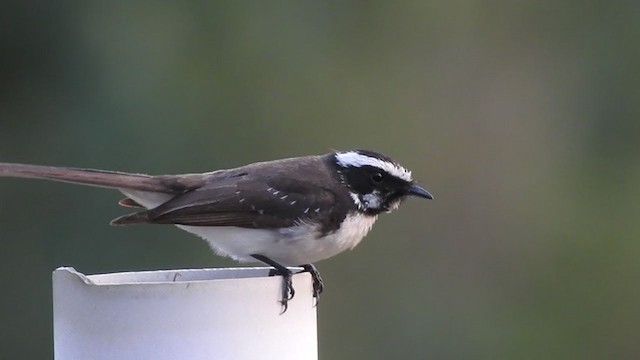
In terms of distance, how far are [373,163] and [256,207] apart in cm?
65

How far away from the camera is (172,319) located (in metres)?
2.78

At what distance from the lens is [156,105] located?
827 cm

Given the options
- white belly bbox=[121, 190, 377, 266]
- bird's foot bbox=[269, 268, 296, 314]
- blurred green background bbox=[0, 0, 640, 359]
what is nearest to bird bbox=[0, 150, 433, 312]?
white belly bbox=[121, 190, 377, 266]

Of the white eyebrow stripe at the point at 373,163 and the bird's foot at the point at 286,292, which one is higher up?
the white eyebrow stripe at the point at 373,163

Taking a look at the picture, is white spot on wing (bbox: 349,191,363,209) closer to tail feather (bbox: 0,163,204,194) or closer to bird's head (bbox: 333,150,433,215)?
bird's head (bbox: 333,150,433,215)

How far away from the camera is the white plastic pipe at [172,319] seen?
277cm

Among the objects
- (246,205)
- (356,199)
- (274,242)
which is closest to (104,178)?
(246,205)

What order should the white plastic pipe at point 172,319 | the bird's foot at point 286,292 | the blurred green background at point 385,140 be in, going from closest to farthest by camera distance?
the white plastic pipe at point 172,319 < the bird's foot at point 286,292 < the blurred green background at point 385,140

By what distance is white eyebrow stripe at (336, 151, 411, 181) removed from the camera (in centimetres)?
445

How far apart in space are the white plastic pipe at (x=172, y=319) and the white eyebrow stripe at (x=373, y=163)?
1.59 m

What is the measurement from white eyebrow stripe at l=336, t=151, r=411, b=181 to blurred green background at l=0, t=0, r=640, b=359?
3588mm

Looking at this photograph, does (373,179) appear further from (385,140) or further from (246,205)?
(385,140)

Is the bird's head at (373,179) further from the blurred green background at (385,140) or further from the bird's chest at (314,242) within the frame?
the blurred green background at (385,140)

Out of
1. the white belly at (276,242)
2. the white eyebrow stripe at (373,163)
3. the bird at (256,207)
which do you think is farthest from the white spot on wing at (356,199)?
the white belly at (276,242)
